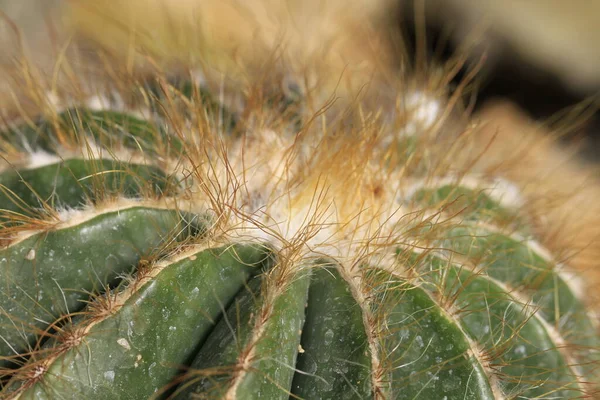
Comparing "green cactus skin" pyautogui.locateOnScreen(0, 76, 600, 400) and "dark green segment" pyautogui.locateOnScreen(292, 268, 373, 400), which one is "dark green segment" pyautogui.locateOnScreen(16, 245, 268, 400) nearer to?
"green cactus skin" pyautogui.locateOnScreen(0, 76, 600, 400)

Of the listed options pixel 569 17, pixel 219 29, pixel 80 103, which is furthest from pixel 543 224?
pixel 569 17

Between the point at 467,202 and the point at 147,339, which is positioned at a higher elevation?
the point at 467,202

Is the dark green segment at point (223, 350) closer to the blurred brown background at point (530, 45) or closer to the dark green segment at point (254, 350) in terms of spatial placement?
the dark green segment at point (254, 350)

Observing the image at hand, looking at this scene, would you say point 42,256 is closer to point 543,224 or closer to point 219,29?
point 543,224

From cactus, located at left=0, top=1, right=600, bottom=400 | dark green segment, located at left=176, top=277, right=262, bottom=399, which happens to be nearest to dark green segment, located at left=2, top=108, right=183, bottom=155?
cactus, located at left=0, top=1, right=600, bottom=400

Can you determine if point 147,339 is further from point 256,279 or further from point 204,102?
point 204,102

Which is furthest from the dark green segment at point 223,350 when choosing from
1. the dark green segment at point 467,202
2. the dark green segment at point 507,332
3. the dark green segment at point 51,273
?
the dark green segment at point 467,202

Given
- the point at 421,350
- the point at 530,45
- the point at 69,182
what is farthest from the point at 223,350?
the point at 530,45
